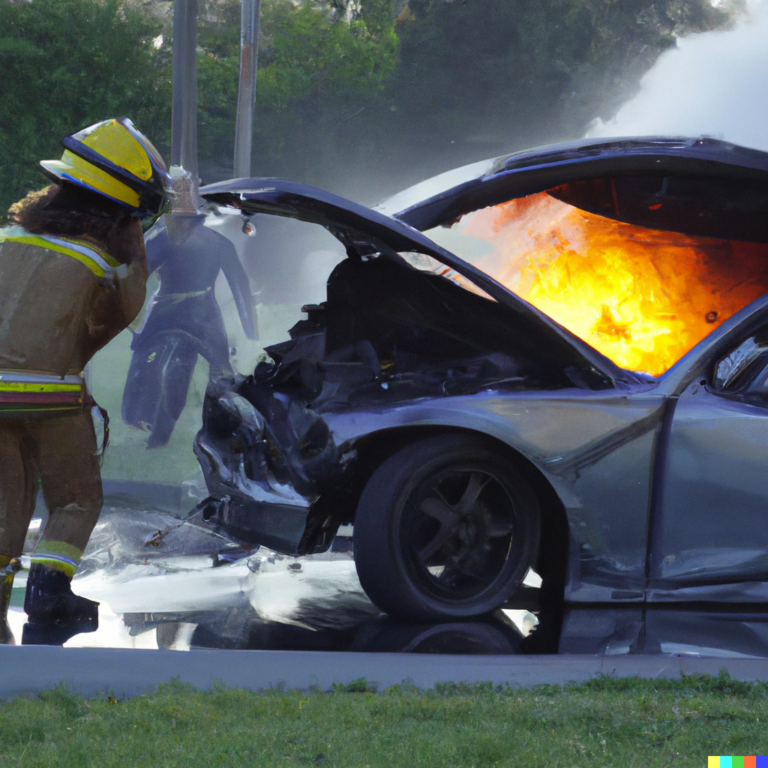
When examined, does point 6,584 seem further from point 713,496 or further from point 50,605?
point 713,496

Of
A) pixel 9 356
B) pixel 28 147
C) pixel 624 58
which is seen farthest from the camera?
pixel 624 58

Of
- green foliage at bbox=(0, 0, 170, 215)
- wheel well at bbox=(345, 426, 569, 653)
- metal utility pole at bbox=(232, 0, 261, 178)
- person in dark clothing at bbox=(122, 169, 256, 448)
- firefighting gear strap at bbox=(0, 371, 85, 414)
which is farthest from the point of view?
green foliage at bbox=(0, 0, 170, 215)

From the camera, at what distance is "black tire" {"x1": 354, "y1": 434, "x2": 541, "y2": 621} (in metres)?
3.70

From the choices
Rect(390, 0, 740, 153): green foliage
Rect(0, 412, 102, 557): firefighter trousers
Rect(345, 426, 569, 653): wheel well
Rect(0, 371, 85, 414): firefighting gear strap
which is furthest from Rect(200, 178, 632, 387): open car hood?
Rect(390, 0, 740, 153): green foliage

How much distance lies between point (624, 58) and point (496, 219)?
75.5 ft

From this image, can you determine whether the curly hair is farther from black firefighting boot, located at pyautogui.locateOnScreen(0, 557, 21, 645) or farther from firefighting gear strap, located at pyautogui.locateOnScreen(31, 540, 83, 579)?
black firefighting boot, located at pyautogui.locateOnScreen(0, 557, 21, 645)

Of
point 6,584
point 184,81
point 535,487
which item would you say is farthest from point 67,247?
point 184,81

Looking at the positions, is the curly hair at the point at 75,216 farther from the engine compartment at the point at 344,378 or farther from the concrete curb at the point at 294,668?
the concrete curb at the point at 294,668

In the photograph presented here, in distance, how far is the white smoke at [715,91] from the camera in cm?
678

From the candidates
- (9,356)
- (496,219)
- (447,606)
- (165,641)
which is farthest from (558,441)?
(9,356)

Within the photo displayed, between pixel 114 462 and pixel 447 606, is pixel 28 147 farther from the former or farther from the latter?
pixel 447 606

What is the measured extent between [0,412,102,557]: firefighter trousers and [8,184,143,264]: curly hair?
2.25 ft

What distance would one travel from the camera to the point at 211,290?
5188 mm

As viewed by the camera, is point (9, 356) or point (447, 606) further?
point (447, 606)
